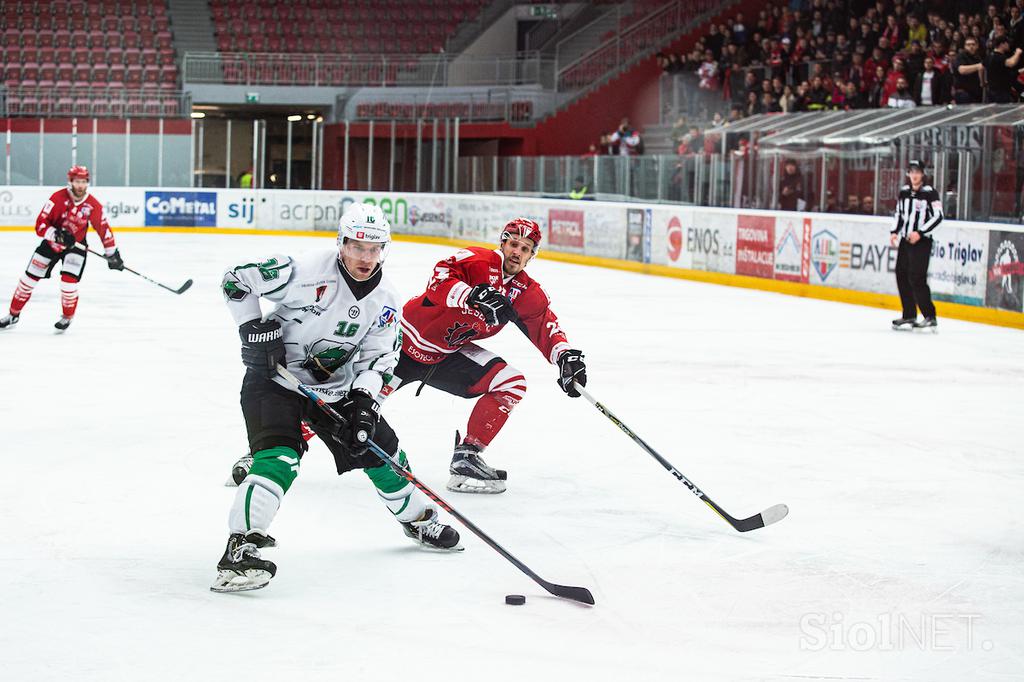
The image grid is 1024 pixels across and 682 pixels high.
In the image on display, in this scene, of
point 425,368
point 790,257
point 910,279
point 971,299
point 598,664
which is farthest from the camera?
point 790,257

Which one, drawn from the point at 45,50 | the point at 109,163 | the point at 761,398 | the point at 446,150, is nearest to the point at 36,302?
the point at 761,398

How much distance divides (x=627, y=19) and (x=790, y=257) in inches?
509

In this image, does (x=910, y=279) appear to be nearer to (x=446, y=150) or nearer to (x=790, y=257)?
(x=790, y=257)

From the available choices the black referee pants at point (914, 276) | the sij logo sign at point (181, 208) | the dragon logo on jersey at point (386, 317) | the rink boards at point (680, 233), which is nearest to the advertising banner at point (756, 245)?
the rink boards at point (680, 233)

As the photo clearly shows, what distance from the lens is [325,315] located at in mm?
4109

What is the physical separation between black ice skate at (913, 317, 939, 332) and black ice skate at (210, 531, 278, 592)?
8.58 m

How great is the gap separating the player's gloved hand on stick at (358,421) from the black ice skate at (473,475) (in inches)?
51.5

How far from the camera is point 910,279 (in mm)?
11398

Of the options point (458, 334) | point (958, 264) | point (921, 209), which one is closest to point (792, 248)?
point (958, 264)

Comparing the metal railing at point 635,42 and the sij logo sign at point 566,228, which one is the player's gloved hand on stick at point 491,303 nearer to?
the sij logo sign at point 566,228

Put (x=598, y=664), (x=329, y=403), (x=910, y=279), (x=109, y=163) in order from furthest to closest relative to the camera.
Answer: (x=109, y=163) < (x=910, y=279) < (x=329, y=403) < (x=598, y=664)

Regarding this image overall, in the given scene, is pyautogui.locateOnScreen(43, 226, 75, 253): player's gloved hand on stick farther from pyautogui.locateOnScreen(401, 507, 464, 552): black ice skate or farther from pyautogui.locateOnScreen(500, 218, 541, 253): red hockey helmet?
pyautogui.locateOnScreen(401, 507, 464, 552): black ice skate

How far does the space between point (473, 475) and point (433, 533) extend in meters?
0.98

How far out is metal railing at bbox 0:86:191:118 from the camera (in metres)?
24.2
